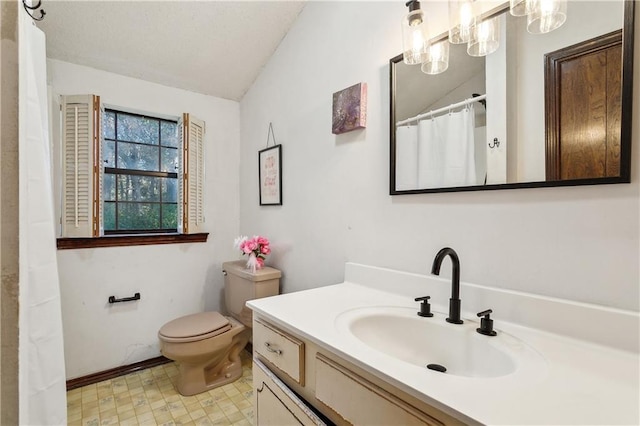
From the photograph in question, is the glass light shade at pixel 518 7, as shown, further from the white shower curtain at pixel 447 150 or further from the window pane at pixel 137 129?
the window pane at pixel 137 129

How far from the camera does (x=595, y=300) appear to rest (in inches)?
33.9

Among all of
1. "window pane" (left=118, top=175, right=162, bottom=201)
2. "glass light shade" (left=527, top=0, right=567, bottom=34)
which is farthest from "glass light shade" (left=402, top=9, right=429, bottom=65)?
"window pane" (left=118, top=175, right=162, bottom=201)

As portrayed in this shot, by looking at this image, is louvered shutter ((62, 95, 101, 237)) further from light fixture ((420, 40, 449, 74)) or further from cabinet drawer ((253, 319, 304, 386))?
light fixture ((420, 40, 449, 74))

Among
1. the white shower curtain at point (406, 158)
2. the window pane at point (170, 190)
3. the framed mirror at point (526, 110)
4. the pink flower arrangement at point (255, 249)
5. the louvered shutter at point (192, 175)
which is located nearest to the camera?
the framed mirror at point (526, 110)

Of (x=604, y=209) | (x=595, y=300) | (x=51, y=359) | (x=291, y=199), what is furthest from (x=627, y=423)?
(x=291, y=199)

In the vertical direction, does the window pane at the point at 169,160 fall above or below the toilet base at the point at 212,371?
above

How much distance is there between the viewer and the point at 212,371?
2.08 m

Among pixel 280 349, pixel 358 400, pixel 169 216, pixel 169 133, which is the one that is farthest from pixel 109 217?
pixel 358 400

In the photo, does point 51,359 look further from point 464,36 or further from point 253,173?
point 464,36


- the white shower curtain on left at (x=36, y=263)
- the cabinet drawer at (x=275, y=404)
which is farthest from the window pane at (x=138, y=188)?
the cabinet drawer at (x=275, y=404)

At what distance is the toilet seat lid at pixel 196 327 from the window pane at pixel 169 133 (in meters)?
1.40

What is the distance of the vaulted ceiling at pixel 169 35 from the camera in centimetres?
176

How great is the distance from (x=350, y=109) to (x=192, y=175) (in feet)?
4.74

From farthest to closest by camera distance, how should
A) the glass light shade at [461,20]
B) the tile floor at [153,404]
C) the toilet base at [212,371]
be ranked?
the toilet base at [212,371] → the tile floor at [153,404] → the glass light shade at [461,20]
